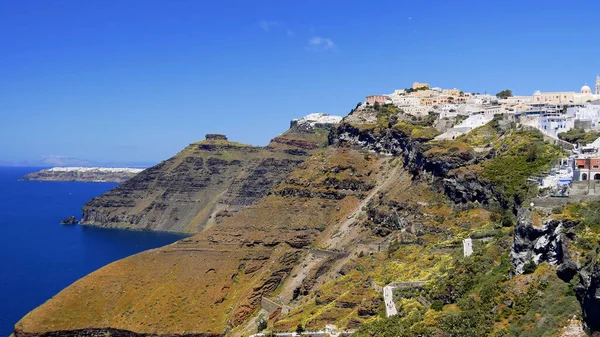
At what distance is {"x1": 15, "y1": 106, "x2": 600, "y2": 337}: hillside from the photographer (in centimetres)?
4281

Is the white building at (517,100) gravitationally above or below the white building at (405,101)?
below

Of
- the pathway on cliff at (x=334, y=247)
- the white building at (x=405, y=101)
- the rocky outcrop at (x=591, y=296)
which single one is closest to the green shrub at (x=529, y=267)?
the rocky outcrop at (x=591, y=296)

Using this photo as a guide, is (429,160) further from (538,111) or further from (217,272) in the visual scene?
(217,272)

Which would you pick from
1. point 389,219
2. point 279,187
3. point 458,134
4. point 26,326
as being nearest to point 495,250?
point 389,219

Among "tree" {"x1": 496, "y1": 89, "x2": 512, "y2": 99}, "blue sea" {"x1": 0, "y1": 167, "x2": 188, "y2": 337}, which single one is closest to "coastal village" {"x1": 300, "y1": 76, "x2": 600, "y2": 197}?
"tree" {"x1": 496, "y1": 89, "x2": 512, "y2": 99}

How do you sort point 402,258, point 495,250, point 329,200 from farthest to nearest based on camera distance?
point 329,200
point 402,258
point 495,250

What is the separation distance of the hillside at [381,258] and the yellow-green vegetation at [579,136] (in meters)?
2.06

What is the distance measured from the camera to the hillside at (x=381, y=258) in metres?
42.8

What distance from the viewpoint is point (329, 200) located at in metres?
107

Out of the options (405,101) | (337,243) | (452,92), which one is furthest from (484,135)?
(452,92)

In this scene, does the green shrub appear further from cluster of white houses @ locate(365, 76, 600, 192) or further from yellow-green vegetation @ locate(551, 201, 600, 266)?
cluster of white houses @ locate(365, 76, 600, 192)

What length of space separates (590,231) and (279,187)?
246 feet

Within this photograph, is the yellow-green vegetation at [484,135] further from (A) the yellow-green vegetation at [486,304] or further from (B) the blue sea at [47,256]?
(B) the blue sea at [47,256]

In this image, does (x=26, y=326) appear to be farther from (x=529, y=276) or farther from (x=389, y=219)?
(x=529, y=276)
